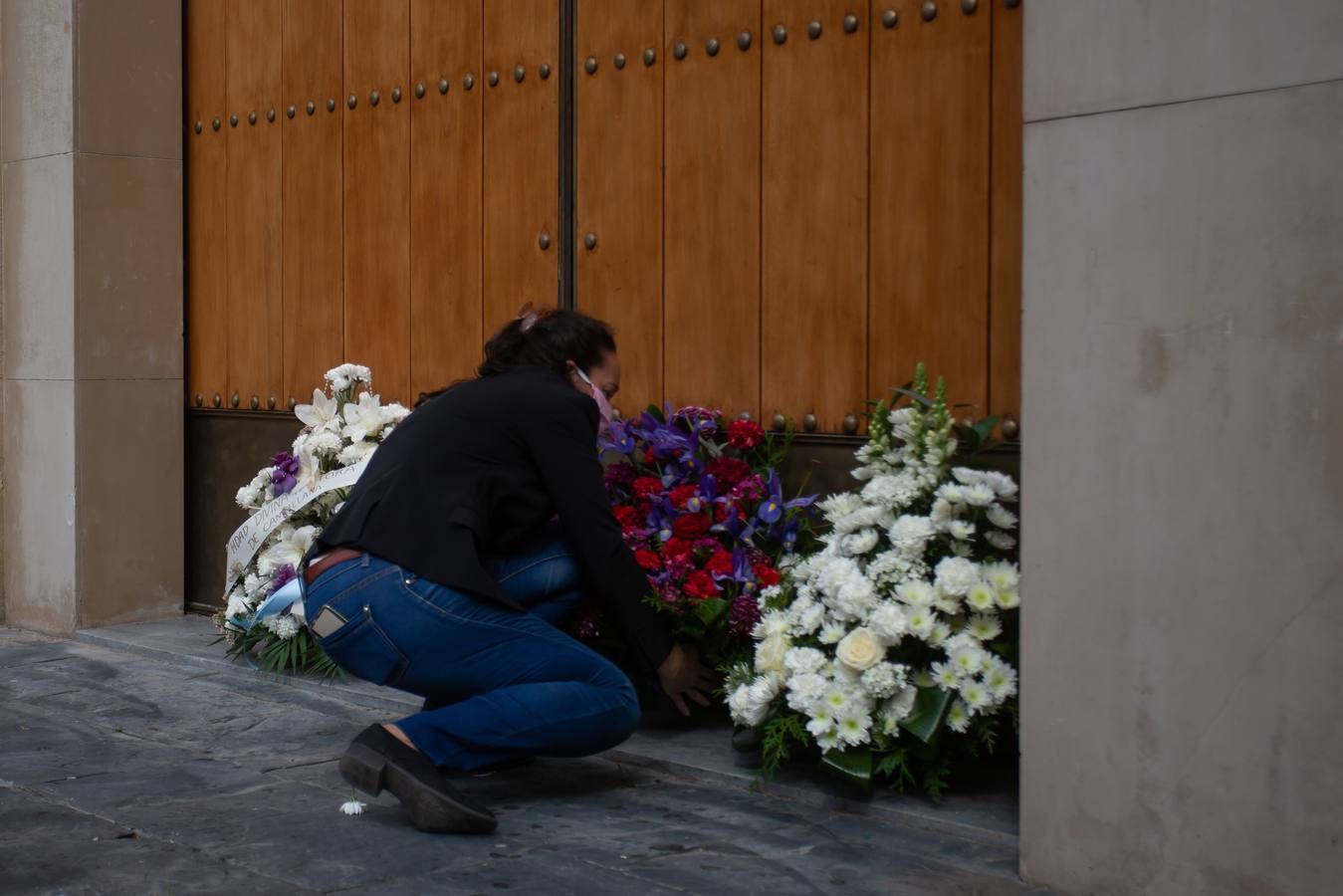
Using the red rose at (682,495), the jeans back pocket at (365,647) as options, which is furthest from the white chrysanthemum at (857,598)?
the jeans back pocket at (365,647)

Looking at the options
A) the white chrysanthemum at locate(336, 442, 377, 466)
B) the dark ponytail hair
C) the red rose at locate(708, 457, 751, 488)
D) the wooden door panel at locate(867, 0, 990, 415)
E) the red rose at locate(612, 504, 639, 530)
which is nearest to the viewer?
the dark ponytail hair

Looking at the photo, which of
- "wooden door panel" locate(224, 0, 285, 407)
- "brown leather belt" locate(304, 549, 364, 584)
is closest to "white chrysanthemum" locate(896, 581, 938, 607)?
"brown leather belt" locate(304, 549, 364, 584)

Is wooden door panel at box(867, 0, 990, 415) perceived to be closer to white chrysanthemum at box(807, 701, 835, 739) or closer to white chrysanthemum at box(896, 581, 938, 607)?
white chrysanthemum at box(896, 581, 938, 607)

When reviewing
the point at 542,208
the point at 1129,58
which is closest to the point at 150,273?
the point at 542,208

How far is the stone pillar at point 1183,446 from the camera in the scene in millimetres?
2750

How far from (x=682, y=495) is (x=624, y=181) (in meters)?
1.18

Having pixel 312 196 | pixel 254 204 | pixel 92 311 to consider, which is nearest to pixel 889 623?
pixel 312 196

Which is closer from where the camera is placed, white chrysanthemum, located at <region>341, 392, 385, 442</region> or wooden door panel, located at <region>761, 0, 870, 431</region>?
wooden door panel, located at <region>761, 0, 870, 431</region>

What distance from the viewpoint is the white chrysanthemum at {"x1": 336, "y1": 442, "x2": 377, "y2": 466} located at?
17.4 feet

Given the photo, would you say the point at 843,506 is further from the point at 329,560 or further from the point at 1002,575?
the point at 329,560

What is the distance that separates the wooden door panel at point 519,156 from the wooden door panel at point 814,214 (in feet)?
3.07

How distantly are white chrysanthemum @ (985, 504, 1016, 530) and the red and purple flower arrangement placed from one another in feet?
2.11

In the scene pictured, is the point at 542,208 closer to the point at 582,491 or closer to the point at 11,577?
the point at 582,491

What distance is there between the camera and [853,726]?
3.52 metres
